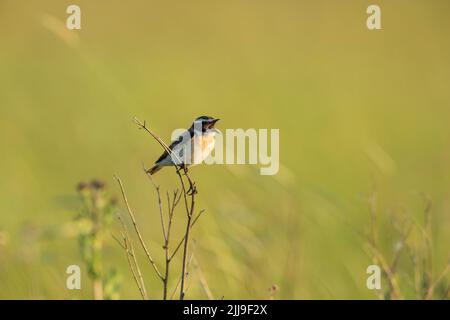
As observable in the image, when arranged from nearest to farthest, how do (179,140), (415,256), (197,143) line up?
(415,256) → (197,143) → (179,140)

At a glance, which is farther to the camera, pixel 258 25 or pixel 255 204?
pixel 258 25

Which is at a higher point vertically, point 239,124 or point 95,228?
point 239,124

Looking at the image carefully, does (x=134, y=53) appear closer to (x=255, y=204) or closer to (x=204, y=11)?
(x=204, y=11)

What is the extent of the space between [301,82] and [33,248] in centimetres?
1006

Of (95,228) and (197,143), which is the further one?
(197,143)

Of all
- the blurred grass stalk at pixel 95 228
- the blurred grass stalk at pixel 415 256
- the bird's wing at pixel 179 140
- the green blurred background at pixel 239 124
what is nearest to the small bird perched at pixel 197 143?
the bird's wing at pixel 179 140

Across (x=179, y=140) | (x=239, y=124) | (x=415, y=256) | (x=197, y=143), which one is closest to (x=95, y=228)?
(x=197, y=143)

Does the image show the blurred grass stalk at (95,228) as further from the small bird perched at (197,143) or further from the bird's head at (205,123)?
the bird's head at (205,123)

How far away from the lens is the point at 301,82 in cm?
1445

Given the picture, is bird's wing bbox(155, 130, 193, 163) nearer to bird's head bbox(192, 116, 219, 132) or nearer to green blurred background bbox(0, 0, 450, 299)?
bird's head bbox(192, 116, 219, 132)

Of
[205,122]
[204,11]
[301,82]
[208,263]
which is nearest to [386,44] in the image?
[301,82]

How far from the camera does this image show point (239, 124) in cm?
1136

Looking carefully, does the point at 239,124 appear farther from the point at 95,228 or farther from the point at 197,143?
the point at 95,228

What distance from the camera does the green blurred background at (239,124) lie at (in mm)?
5203
